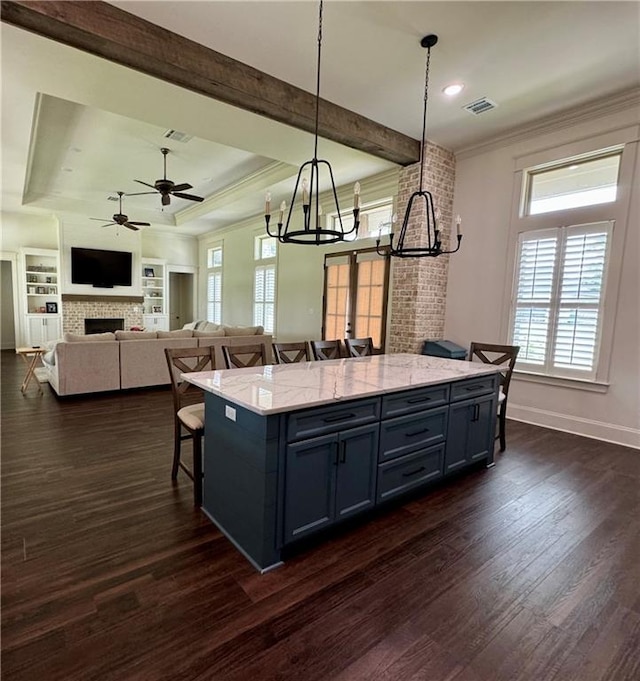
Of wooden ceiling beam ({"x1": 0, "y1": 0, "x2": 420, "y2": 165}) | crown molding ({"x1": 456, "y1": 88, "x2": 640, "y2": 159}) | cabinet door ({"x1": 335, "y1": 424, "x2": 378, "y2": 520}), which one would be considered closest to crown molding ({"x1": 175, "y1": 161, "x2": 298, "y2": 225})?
wooden ceiling beam ({"x1": 0, "y1": 0, "x2": 420, "y2": 165})

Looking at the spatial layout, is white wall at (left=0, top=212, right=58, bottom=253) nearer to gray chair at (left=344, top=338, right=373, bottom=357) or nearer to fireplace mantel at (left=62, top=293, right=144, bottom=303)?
fireplace mantel at (left=62, top=293, right=144, bottom=303)

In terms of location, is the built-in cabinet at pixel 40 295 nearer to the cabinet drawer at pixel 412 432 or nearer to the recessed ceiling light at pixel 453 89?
the recessed ceiling light at pixel 453 89

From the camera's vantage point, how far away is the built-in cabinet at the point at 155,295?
10758 millimetres

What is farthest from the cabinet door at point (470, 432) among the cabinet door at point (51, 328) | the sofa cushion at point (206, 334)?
the cabinet door at point (51, 328)

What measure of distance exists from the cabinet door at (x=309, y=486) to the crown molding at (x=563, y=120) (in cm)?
456

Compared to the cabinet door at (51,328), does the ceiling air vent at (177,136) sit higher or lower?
higher

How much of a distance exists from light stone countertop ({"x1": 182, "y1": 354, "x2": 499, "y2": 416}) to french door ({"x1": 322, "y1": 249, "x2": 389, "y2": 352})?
105 inches

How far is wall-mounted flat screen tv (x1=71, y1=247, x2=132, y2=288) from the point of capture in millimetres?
8961

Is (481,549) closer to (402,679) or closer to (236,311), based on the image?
(402,679)

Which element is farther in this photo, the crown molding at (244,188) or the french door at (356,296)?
the crown molding at (244,188)

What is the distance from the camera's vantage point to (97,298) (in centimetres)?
934

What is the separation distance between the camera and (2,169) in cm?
600

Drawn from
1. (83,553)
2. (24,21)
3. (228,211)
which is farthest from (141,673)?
(228,211)

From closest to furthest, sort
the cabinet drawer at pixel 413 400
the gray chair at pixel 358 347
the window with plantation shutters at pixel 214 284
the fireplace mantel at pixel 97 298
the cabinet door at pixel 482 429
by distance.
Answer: the cabinet drawer at pixel 413 400 → the cabinet door at pixel 482 429 → the gray chair at pixel 358 347 → the fireplace mantel at pixel 97 298 → the window with plantation shutters at pixel 214 284
